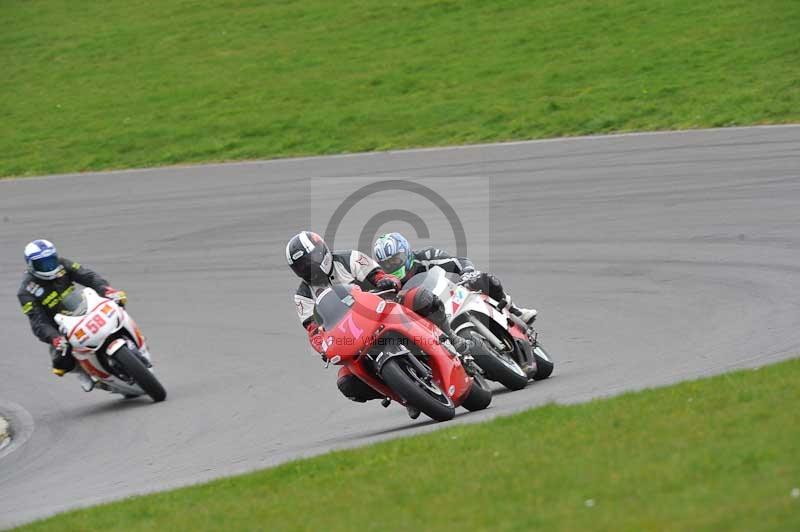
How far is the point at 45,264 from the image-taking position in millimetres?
13359

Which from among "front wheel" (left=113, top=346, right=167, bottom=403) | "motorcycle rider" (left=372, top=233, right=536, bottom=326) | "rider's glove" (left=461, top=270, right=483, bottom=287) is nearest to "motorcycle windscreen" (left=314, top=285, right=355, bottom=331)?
"motorcycle rider" (left=372, top=233, right=536, bottom=326)

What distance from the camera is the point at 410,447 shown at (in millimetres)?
7805

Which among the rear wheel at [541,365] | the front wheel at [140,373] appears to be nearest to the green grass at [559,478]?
the rear wheel at [541,365]

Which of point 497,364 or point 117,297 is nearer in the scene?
point 497,364

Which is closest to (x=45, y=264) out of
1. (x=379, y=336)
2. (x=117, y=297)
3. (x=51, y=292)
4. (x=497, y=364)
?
(x=51, y=292)

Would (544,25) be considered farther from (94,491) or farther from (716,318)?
(94,491)

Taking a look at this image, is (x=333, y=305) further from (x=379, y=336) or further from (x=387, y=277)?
(x=387, y=277)

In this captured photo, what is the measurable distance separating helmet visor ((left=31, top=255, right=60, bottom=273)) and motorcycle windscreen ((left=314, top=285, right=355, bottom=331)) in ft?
16.8

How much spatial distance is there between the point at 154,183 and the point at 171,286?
7694 mm

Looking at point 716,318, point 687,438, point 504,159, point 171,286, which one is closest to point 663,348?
point 716,318

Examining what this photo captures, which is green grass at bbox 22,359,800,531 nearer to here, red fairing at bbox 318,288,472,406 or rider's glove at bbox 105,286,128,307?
Result: red fairing at bbox 318,288,472,406

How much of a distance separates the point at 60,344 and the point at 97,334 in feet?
1.38

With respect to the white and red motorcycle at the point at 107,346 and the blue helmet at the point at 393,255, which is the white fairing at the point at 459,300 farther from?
the white and red motorcycle at the point at 107,346

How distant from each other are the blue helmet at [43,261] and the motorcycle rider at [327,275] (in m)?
4.36
